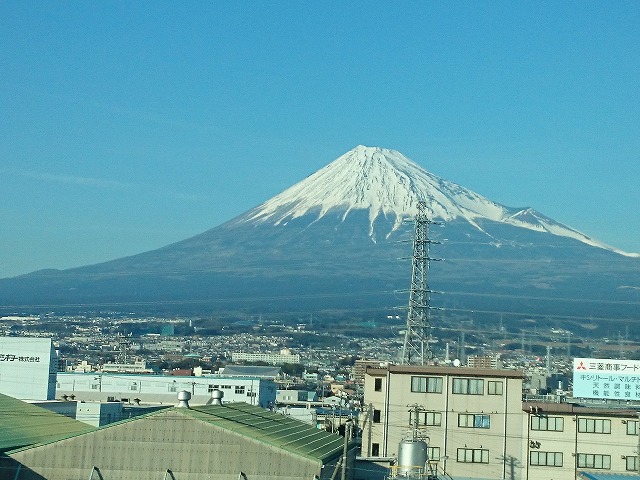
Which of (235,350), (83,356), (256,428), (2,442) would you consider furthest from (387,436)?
(235,350)

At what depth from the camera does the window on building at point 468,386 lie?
134ft

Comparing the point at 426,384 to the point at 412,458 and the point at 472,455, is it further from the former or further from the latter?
the point at 412,458

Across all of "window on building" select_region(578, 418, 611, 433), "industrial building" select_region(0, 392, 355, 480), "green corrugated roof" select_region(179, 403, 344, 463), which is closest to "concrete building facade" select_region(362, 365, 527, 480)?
"window on building" select_region(578, 418, 611, 433)

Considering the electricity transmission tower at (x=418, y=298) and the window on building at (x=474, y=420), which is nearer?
the window on building at (x=474, y=420)

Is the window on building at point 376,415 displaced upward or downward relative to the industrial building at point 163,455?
upward

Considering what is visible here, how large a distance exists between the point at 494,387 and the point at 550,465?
9.83 feet

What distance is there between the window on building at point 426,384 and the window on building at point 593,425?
458 centimetres

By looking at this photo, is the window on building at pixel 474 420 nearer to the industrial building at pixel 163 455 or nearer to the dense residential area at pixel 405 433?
the dense residential area at pixel 405 433

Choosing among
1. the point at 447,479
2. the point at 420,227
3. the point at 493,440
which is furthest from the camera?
the point at 420,227

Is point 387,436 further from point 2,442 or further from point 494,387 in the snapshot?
point 2,442

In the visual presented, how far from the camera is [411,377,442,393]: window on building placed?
41.0 m

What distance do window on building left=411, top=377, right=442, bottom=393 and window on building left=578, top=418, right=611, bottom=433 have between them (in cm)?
458

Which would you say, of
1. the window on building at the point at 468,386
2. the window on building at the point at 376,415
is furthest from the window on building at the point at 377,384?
the window on building at the point at 468,386

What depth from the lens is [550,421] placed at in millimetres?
41000
